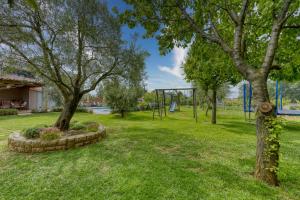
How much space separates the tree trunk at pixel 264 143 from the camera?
102 inches

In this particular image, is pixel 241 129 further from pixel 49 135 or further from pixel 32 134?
pixel 32 134

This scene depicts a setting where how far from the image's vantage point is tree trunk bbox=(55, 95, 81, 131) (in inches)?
228

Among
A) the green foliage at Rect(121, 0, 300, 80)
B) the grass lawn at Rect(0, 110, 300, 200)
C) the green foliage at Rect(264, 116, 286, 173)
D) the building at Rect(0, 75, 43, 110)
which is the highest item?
the green foliage at Rect(121, 0, 300, 80)

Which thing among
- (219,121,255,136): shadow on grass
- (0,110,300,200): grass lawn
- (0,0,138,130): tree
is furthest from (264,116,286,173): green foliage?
(0,0,138,130): tree

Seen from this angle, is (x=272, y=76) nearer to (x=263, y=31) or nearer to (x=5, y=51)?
(x=263, y=31)

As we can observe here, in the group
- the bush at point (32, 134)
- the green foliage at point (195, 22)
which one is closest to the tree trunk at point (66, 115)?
the bush at point (32, 134)

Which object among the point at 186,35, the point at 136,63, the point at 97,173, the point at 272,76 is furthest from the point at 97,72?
the point at 272,76

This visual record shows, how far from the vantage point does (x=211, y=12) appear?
3975 mm

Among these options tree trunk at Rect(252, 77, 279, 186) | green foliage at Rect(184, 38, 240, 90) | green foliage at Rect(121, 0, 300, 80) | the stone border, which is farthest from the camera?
green foliage at Rect(184, 38, 240, 90)

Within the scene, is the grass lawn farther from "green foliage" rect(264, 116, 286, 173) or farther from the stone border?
"green foliage" rect(264, 116, 286, 173)

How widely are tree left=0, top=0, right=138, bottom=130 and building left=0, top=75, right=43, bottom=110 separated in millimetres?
11330

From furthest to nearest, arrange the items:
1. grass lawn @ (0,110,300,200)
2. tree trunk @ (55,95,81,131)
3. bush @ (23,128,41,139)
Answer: tree trunk @ (55,95,81,131) → bush @ (23,128,41,139) → grass lawn @ (0,110,300,200)

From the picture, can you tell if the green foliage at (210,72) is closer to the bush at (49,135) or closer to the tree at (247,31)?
the tree at (247,31)

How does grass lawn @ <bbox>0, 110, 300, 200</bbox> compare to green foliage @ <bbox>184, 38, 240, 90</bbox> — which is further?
green foliage @ <bbox>184, 38, 240, 90</bbox>
